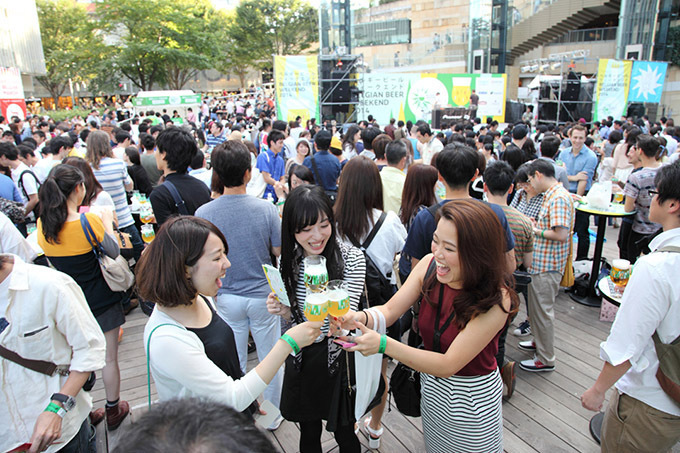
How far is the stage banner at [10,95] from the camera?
1323cm

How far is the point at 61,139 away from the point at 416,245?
16.9 ft

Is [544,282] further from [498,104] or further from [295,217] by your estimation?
[498,104]

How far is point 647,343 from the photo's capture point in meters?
1.73

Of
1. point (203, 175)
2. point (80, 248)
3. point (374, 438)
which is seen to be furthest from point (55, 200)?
point (374, 438)

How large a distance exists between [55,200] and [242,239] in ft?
3.90

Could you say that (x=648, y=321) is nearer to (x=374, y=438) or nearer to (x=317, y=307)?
(x=317, y=307)

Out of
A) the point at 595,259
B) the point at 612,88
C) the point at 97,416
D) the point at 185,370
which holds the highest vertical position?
the point at 612,88

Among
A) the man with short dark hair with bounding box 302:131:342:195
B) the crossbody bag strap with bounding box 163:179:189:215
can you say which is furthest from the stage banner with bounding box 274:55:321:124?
the crossbody bag strap with bounding box 163:179:189:215

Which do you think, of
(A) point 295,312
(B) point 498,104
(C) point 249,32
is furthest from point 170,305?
(C) point 249,32

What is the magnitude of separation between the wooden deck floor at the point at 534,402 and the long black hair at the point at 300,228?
3.28 ft

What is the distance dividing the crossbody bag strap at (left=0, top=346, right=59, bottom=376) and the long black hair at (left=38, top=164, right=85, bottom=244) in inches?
42.8

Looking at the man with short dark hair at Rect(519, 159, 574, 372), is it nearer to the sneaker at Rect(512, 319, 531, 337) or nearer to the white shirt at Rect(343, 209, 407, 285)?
the sneaker at Rect(512, 319, 531, 337)

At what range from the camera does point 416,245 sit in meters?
2.61

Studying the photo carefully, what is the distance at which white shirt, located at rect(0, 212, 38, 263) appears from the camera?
8.34 feet
